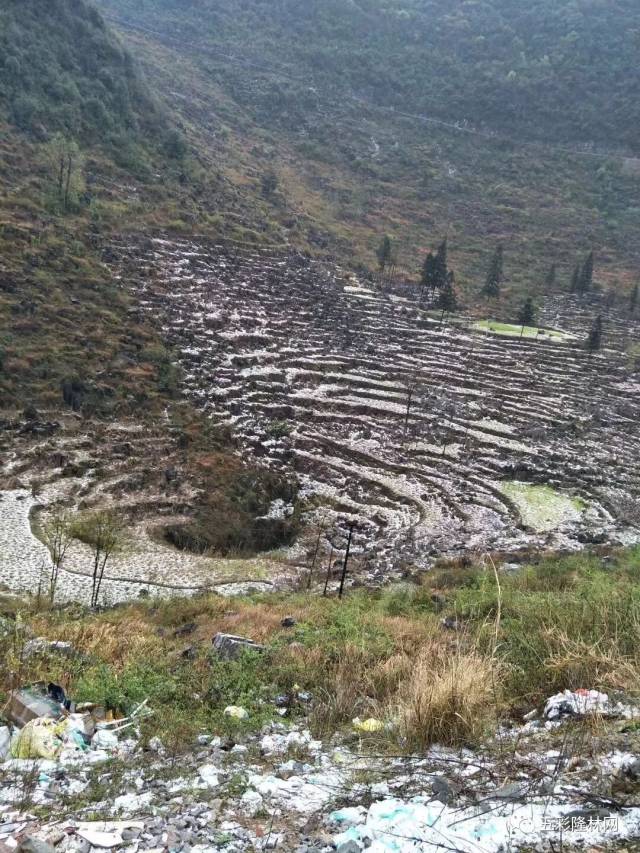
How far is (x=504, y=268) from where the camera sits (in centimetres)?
6594

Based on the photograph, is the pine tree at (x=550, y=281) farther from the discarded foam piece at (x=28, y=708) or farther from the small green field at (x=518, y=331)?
the discarded foam piece at (x=28, y=708)

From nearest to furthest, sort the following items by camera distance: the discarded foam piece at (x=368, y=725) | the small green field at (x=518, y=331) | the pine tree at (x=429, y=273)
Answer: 1. the discarded foam piece at (x=368, y=725)
2. the small green field at (x=518, y=331)
3. the pine tree at (x=429, y=273)

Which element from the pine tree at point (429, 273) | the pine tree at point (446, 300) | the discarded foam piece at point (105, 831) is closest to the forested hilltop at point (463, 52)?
the pine tree at point (429, 273)

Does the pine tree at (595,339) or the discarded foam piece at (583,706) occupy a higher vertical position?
the pine tree at (595,339)

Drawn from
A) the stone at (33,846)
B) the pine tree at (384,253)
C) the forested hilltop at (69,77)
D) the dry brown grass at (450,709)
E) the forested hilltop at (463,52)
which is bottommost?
the stone at (33,846)

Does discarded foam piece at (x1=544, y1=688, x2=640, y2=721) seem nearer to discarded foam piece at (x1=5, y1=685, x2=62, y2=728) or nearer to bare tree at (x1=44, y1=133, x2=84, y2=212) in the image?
discarded foam piece at (x1=5, y1=685, x2=62, y2=728)

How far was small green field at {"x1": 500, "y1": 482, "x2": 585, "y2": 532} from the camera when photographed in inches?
803

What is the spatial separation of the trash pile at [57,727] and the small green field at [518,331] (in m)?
43.6

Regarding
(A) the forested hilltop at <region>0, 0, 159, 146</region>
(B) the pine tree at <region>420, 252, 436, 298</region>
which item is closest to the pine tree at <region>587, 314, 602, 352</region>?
(B) the pine tree at <region>420, 252, 436, 298</region>

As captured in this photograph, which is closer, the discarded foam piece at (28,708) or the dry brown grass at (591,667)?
the dry brown grass at (591,667)

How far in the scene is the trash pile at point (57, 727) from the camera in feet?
14.2

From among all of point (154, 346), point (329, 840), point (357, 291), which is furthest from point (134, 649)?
point (357, 291)

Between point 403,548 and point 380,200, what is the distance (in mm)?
69569

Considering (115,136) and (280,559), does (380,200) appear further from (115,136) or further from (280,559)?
(280,559)
